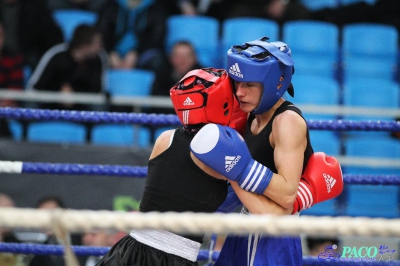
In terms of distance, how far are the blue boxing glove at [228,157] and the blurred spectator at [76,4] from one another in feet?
14.2

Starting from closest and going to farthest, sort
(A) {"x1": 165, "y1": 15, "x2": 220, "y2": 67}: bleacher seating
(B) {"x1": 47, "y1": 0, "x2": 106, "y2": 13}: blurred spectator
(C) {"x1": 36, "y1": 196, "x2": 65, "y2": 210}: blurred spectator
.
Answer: (C) {"x1": 36, "y1": 196, "x2": 65, "y2": 210}: blurred spectator, (A) {"x1": 165, "y1": 15, "x2": 220, "y2": 67}: bleacher seating, (B) {"x1": 47, "y1": 0, "x2": 106, "y2": 13}: blurred spectator

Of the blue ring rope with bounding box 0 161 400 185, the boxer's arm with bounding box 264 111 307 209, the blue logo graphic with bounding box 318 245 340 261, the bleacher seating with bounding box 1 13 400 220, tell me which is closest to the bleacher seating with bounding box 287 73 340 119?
the bleacher seating with bounding box 1 13 400 220

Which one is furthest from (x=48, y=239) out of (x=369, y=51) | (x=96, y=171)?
(x=369, y=51)

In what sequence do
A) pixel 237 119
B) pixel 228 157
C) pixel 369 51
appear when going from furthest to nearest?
1. pixel 369 51
2. pixel 237 119
3. pixel 228 157

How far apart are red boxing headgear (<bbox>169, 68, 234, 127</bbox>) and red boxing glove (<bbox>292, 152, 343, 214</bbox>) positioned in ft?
1.19

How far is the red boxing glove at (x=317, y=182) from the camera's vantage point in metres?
2.28

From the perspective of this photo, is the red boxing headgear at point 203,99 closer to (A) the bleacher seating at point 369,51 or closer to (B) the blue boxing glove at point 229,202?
(B) the blue boxing glove at point 229,202

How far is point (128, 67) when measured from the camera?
222 inches

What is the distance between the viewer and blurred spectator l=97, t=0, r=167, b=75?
5.83 meters

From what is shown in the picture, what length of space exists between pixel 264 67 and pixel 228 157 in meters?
0.36

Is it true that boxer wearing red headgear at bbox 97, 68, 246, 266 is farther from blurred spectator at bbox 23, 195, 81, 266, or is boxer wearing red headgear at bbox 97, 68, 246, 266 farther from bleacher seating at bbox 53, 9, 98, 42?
bleacher seating at bbox 53, 9, 98, 42

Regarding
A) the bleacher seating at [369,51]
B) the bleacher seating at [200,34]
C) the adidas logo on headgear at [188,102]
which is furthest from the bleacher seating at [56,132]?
the adidas logo on headgear at [188,102]

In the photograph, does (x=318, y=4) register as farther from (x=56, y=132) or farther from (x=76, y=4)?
(x=56, y=132)

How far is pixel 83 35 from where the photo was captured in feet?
17.3
